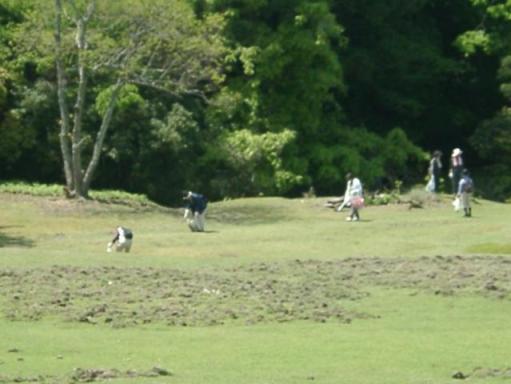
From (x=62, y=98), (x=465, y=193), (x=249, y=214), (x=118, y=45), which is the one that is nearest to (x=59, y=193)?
(x=62, y=98)

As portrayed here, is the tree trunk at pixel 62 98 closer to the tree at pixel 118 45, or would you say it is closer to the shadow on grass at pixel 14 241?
the tree at pixel 118 45

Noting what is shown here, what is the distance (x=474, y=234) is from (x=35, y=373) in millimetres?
23050

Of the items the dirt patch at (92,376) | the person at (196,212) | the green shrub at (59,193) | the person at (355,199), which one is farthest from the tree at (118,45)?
the dirt patch at (92,376)

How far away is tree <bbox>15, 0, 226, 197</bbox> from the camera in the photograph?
48125 mm

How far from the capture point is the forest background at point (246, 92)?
49000 mm

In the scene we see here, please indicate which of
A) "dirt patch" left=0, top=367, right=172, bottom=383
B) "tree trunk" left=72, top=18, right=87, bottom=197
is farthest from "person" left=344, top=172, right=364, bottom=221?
"dirt patch" left=0, top=367, right=172, bottom=383

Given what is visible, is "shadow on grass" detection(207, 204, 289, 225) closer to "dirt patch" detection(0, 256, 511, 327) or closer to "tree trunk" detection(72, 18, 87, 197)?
"tree trunk" detection(72, 18, 87, 197)

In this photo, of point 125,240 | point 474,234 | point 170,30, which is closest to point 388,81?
point 170,30

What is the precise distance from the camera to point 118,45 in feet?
160

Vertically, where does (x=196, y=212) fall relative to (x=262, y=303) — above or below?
above

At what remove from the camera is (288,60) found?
59438 mm

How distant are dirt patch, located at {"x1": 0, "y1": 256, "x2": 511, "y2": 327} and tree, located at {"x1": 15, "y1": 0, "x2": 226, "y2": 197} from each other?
59.1 feet

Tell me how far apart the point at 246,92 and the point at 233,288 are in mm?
33353

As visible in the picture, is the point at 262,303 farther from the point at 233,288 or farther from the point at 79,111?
the point at 79,111
